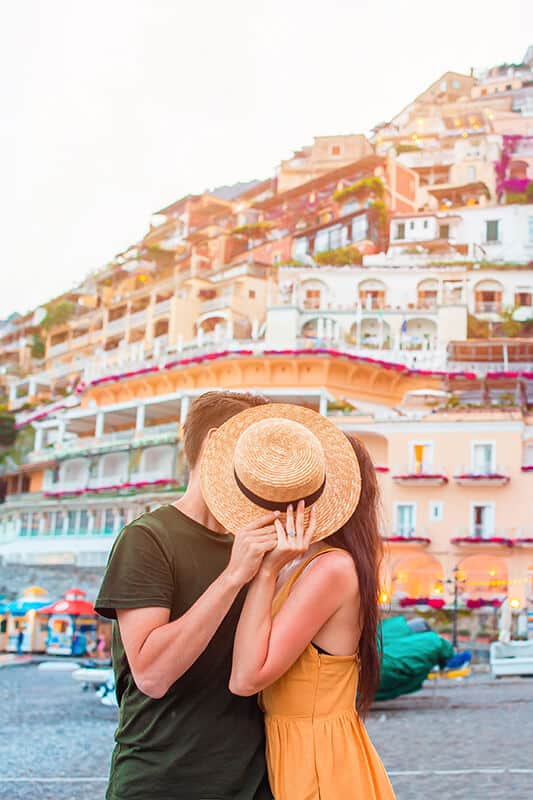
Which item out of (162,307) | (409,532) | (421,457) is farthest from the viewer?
(162,307)

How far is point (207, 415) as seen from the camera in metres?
3.31

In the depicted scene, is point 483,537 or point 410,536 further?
point 410,536

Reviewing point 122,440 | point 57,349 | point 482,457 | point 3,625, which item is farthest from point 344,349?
point 57,349

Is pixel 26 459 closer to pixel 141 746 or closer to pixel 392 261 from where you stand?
pixel 392 261

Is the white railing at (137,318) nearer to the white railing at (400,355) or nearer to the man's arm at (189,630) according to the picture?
the white railing at (400,355)

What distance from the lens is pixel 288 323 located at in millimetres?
51812

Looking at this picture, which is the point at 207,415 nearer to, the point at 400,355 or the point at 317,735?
the point at 317,735

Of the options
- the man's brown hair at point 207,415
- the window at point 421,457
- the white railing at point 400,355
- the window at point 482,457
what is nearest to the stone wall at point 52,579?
the window at point 421,457

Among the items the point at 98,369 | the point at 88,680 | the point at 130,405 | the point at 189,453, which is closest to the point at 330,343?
the point at 130,405

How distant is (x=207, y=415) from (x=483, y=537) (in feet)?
113

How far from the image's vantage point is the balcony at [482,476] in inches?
1438

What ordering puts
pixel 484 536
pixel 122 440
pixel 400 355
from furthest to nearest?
pixel 122 440
pixel 400 355
pixel 484 536

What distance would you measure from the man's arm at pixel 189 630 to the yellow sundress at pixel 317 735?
210 mm

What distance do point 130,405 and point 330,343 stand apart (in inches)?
431
